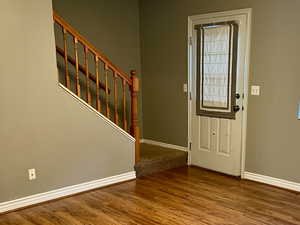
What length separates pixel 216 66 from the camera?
4113 mm

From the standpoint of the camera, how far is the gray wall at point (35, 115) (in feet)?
9.97

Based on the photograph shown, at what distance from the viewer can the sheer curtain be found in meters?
4.00

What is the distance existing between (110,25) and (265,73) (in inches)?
96.1

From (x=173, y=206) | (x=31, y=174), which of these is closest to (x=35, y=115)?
(x=31, y=174)

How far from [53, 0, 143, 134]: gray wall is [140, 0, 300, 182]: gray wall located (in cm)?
50

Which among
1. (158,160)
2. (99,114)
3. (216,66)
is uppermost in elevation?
(216,66)

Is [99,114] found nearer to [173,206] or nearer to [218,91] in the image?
[173,206]

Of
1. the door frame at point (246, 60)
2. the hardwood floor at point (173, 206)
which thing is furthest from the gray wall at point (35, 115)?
the door frame at point (246, 60)

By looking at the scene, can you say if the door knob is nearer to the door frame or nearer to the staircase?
the door frame

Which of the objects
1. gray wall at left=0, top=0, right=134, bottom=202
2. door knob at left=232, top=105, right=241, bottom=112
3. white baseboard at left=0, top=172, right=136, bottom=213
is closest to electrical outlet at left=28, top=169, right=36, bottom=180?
gray wall at left=0, top=0, right=134, bottom=202

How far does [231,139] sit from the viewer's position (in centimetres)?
409

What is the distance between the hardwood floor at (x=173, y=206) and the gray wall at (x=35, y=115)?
33cm

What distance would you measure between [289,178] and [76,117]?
2.57 m

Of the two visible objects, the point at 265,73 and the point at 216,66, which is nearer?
the point at 265,73
